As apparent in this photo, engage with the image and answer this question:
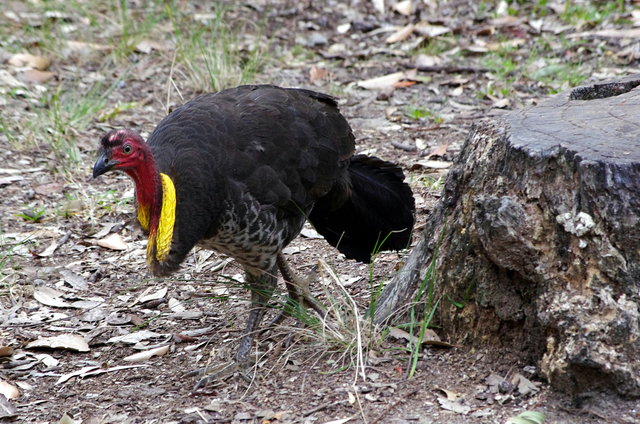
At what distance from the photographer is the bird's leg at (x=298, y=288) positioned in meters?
4.20

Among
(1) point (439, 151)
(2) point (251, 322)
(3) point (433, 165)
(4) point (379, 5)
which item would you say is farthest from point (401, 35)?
(2) point (251, 322)

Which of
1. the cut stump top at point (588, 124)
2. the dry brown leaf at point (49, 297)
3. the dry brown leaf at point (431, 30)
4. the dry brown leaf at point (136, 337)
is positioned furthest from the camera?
the dry brown leaf at point (431, 30)

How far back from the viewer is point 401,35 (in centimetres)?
845

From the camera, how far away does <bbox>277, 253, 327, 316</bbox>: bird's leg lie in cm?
420

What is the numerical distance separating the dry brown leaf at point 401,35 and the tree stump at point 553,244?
490 centimetres

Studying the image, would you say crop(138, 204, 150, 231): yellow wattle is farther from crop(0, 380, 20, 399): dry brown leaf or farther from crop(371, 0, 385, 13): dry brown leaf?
crop(371, 0, 385, 13): dry brown leaf

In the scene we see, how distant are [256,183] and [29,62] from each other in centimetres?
465

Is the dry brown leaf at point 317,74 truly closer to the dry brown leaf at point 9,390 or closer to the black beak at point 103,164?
the black beak at point 103,164

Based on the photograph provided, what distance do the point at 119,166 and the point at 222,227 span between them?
56 centimetres

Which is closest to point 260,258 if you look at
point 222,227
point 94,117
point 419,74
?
point 222,227

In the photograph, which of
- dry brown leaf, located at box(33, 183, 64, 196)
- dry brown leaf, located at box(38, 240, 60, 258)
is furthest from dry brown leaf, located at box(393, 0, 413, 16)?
dry brown leaf, located at box(38, 240, 60, 258)

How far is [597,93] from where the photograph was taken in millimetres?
4070

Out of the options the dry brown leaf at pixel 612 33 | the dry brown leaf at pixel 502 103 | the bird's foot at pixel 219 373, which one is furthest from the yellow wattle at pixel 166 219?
the dry brown leaf at pixel 612 33

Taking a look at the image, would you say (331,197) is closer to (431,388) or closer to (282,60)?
(431,388)
